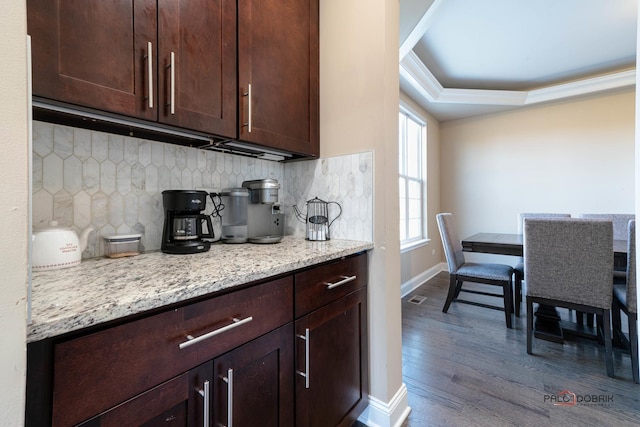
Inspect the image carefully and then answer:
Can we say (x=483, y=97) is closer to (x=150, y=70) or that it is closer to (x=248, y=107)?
(x=248, y=107)

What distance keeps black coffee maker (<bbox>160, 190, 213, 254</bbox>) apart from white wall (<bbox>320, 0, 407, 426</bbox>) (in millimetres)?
849

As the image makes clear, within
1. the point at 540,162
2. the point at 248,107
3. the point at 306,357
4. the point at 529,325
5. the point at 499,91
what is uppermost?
the point at 499,91

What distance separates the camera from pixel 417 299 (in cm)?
319

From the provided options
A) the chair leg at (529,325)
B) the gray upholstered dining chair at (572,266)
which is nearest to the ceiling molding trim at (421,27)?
the gray upholstered dining chair at (572,266)

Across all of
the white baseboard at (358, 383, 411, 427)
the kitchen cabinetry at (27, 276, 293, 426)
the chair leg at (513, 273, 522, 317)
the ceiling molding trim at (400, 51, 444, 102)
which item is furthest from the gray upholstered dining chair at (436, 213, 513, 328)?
the kitchen cabinetry at (27, 276, 293, 426)

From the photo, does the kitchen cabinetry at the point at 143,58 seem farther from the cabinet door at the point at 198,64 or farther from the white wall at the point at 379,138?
the white wall at the point at 379,138

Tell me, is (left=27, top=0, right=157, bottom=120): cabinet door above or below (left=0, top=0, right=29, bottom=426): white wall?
above

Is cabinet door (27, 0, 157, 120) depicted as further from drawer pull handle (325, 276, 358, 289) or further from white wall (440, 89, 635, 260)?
white wall (440, 89, 635, 260)

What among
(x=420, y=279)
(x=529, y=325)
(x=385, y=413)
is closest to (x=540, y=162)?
(x=420, y=279)

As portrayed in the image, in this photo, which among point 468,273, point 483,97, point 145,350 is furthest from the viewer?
point 483,97

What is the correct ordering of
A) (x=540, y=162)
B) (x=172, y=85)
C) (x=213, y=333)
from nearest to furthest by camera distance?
(x=213, y=333), (x=172, y=85), (x=540, y=162)

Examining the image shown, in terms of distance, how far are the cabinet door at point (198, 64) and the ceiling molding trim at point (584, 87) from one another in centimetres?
442

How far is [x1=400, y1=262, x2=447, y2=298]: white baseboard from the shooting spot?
337 cm

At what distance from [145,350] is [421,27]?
2806mm
